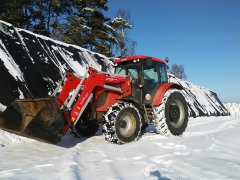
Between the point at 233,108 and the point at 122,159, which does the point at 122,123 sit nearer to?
the point at 122,159

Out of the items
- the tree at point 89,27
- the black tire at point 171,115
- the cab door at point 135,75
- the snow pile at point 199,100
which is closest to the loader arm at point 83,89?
the cab door at point 135,75

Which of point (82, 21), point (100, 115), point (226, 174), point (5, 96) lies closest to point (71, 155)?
point (100, 115)

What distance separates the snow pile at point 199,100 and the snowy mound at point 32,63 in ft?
23.7

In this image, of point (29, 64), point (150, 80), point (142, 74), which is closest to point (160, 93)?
point (150, 80)

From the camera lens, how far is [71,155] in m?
5.44

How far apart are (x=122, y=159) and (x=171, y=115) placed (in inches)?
129

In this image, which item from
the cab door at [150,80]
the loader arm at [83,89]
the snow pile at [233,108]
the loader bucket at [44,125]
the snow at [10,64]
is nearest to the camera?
the loader bucket at [44,125]

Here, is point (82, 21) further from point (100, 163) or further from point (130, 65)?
point (100, 163)

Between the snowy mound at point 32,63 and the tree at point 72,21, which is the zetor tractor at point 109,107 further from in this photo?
the tree at point 72,21

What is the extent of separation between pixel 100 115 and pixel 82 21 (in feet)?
73.1

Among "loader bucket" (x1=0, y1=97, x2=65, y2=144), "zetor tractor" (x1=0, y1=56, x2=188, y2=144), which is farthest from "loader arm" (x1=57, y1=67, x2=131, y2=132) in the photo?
"loader bucket" (x1=0, y1=97, x2=65, y2=144)

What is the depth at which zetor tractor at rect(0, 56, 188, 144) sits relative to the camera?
5719 millimetres

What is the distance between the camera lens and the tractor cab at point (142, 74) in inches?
307

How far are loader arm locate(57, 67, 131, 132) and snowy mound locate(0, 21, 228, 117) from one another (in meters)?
0.69
